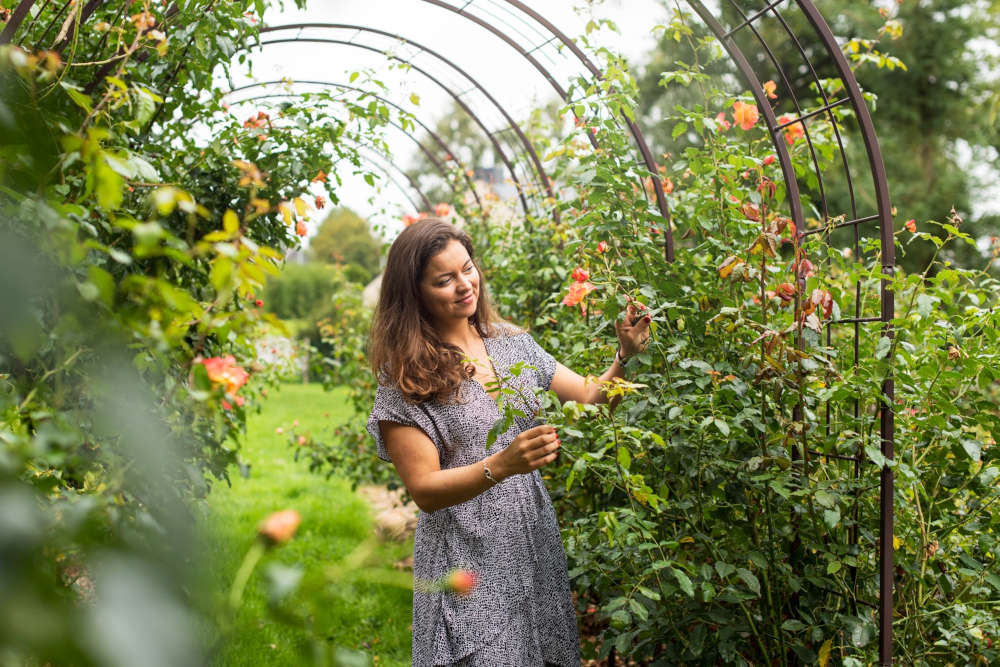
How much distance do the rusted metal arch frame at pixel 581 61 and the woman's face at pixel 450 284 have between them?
619 mm

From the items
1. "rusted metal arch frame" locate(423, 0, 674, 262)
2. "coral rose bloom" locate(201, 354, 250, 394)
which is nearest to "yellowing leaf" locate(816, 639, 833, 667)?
"rusted metal arch frame" locate(423, 0, 674, 262)

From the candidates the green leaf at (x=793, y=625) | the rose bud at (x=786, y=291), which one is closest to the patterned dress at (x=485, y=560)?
the green leaf at (x=793, y=625)

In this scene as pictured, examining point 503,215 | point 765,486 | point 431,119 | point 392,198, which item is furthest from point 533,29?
point 431,119

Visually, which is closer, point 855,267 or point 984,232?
point 855,267

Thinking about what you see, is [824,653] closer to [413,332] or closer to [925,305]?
[925,305]

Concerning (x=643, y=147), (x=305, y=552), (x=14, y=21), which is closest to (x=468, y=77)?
(x=643, y=147)

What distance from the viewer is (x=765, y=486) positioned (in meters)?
1.93

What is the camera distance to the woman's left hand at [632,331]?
201 centimetres

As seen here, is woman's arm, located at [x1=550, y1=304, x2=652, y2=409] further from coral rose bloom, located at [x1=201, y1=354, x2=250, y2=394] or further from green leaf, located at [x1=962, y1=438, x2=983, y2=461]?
coral rose bloom, located at [x1=201, y1=354, x2=250, y2=394]

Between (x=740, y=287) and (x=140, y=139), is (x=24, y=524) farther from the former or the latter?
(x=140, y=139)

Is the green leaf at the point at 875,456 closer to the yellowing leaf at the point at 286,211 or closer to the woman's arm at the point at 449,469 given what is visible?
the woman's arm at the point at 449,469

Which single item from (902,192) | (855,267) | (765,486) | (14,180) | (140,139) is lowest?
(902,192)

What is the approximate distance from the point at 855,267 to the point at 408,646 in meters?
2.59

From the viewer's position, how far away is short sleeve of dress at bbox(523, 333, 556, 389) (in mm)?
2182
